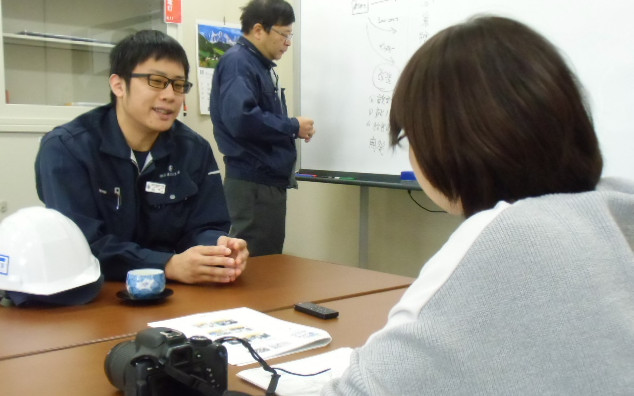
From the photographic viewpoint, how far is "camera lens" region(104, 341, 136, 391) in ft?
2.71

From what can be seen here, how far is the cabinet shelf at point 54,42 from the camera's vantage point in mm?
3107

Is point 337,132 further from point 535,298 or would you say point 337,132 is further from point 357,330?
point 535,298

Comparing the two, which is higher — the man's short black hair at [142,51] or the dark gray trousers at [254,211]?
the man's short black hair at [142,51]

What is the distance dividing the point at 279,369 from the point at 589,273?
48 cm

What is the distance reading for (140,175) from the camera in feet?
5.64

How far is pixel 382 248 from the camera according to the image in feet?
11.0

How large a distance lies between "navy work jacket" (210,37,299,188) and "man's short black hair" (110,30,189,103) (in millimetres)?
791

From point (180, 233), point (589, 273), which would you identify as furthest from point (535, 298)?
point (180, 233)

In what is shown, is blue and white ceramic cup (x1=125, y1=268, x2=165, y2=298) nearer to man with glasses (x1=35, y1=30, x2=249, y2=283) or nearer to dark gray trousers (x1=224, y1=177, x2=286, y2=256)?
man with glasses (x1=35, y1=30, x2=249, y2=283)

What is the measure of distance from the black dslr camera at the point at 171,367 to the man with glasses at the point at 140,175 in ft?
2.20

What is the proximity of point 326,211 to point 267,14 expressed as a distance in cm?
134

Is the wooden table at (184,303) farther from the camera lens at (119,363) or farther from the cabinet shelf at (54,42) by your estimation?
the cabinet shelf at (54,42)

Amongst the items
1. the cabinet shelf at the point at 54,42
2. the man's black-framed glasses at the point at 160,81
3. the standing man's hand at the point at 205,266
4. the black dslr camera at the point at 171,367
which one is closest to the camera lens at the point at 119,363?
the black dslr camera at the point at 171,367

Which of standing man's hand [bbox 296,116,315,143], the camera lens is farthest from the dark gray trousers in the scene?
the camera lens
